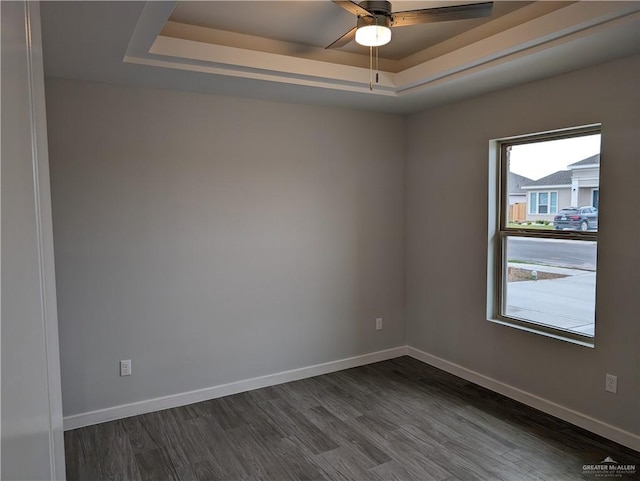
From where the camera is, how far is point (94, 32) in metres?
2.28

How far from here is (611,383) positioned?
2914 millimetres

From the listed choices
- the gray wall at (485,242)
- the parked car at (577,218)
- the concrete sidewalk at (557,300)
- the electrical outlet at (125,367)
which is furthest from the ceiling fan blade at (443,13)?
the electrical outlet at (125,367)

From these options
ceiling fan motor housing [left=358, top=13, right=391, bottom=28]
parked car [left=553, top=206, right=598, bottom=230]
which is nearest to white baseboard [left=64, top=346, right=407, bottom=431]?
parked car [left=553, top=206, right=598, bottom=230]

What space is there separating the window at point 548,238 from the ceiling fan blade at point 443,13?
1.36m

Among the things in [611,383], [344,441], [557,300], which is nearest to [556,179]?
[557,300]

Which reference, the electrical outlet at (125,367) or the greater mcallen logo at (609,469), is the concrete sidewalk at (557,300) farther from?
the electrical outlet at (125,367)

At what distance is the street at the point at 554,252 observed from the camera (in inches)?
122

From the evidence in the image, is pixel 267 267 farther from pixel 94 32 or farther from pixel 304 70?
pixel 94 32

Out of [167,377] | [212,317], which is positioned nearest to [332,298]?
[212,317]

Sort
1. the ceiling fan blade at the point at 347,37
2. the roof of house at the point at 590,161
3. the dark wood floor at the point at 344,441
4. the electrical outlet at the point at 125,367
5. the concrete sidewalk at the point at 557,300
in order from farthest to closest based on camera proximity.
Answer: the electrical outlet at the point at 125,367 → the concrete sidewalk at the point at 557,300 → the roof of house at the point at 590,161 → the dark wood floor at the point at 344,441 → the ceiling fan blade at the point at 347,37

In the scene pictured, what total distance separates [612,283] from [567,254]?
396mm

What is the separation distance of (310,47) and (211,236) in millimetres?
1667

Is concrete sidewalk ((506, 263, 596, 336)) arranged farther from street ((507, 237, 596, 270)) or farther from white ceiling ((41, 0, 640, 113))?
white ceiling ((41, 0, 640, 113))

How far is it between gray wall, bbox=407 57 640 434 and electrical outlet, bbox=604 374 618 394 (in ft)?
0.11
